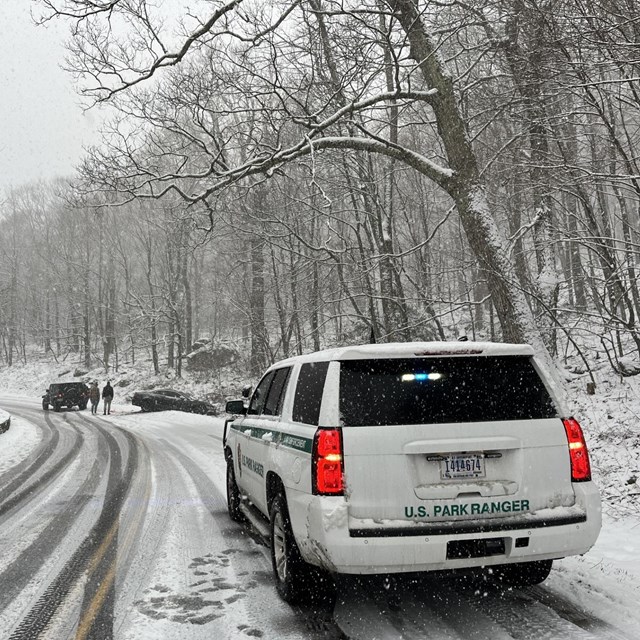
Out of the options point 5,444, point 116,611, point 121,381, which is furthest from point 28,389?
point 116,611

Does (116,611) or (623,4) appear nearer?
(116,611)

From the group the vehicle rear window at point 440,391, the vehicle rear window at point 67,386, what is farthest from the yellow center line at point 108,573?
the vehicle rear window at point 67,386

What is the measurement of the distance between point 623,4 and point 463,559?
23.0ft

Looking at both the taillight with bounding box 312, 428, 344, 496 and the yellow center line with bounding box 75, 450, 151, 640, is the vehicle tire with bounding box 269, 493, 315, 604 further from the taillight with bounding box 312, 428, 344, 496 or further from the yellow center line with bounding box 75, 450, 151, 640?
the yellow center line with bounding box 75, 450, 151, 640

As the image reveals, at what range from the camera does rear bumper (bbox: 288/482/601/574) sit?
11.9ft

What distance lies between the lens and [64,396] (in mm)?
32188

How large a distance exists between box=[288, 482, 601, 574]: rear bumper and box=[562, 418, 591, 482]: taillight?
0.44 feet

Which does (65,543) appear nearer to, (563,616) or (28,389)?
(563,616)

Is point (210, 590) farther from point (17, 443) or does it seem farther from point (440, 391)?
point (17, 443)

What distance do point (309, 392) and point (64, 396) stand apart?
3124 centimetres

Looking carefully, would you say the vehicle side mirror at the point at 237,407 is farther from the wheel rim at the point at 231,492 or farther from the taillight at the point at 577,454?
the taillight at the point at 577,454

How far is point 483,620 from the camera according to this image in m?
3.99

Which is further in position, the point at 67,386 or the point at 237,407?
the point at 67,386

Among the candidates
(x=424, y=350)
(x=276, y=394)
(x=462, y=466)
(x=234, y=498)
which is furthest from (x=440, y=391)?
(x=234, y=498)
